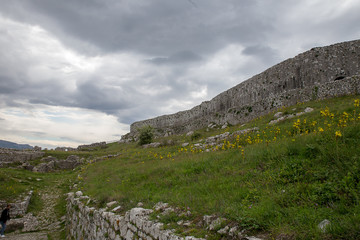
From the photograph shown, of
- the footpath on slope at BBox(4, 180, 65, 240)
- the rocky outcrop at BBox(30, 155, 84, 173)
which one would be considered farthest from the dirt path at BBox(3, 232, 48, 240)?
the rocky outcrop at BBox(30, 155, 84, 173)

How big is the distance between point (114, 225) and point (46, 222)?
8.84m

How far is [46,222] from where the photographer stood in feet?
39.8

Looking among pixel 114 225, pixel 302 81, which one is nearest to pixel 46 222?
pixel 114 225

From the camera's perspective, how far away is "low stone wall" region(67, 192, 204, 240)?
4602 millimetres

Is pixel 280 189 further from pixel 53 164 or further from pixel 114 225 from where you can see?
pixel 53 164

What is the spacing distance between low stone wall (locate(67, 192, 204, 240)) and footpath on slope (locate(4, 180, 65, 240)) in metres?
2.01

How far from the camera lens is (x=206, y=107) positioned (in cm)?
3594

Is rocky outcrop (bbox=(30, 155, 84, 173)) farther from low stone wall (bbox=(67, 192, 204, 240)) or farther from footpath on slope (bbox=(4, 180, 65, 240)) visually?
low stone wall (bbox=(67, 192, 204, 240))

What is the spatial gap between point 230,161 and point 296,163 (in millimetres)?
2477

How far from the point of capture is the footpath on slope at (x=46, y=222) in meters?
10.5

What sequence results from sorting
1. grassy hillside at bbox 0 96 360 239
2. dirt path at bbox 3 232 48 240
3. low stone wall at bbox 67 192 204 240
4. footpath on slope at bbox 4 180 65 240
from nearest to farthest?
grassy hillside at bbox 0 96 360 239
low stone wall at bbox 67 192 204 240
dirt path at bbox 3 232 48 240
footpath on slope at bbox 4 180 65 240

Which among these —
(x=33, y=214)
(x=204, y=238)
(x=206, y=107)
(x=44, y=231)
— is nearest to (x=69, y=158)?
(x=33, y=214)

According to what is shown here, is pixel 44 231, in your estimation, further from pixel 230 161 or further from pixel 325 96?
pixel 325 96

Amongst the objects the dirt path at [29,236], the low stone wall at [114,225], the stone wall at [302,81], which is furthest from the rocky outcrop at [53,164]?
the stone wall at [302,81]
